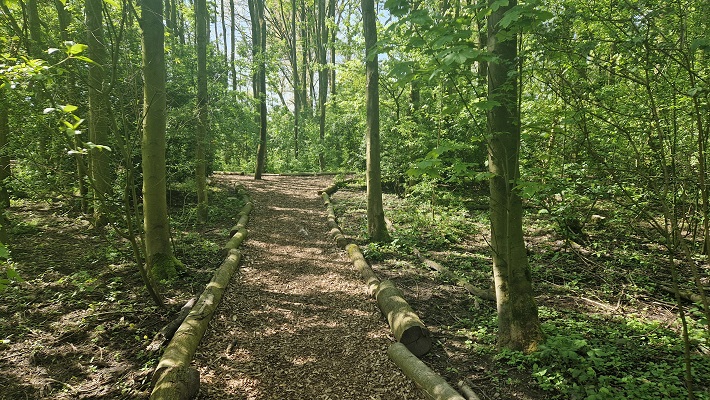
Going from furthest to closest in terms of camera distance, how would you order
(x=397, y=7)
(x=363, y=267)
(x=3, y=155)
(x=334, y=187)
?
(x=334, y=187)
(x=363, y=267)
(x=3, y=155)
(x=397, y=7)

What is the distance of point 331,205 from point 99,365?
8.26m

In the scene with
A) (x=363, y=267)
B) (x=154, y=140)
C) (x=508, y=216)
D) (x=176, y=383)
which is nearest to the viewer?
(x=176, y=383)

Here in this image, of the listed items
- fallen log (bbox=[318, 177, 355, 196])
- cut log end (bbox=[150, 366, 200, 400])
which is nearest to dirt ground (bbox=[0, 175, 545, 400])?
cut log end (bbox=[150, 366, 200, 400])

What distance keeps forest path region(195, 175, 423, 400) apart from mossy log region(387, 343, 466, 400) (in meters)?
0.11

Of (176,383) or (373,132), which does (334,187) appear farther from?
(176,383)

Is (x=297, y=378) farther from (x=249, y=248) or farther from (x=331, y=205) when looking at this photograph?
(x=331, y=205)

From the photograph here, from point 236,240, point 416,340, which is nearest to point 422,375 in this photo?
point 416,340

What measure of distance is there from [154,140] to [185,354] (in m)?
3.22

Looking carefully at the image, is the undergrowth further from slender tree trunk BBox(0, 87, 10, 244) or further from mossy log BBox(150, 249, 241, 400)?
slender tree trunk BBox(0, 87, 10, 244)

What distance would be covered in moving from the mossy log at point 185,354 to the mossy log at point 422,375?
1.96 metres

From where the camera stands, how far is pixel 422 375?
3.45m

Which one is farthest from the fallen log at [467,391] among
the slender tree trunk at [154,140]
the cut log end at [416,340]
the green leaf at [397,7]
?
the slender tree trunk at [154,140]

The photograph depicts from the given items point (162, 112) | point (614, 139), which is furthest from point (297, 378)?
point (614, 139)

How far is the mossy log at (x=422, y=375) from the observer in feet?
10.3
